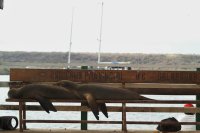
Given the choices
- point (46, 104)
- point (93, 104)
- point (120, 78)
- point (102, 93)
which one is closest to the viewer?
point (93, 104)

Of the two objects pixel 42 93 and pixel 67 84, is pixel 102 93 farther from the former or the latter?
pixel 42 93

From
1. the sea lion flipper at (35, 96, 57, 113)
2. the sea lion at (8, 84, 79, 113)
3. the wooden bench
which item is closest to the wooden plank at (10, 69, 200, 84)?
the wooden bench

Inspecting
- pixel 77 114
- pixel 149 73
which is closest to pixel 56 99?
pixel 149 73

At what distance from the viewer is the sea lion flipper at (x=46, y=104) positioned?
5.48 meters

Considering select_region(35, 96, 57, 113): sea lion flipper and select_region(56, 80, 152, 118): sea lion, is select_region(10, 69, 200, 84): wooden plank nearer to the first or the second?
select_region(56, 80, 152, 118): sea lion

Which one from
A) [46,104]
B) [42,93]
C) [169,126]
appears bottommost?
[169,126]

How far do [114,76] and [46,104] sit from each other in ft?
3.54

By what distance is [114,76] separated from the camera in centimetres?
620

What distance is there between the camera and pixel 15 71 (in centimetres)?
627

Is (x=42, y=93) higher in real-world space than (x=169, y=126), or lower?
higher

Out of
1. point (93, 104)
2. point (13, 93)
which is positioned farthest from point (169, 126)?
point (13, 93)

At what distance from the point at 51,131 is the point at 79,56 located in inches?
2064

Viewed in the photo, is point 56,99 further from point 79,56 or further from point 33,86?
point 79,56

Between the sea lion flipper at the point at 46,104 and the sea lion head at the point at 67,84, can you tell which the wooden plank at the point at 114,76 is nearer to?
the sea lion head at the point at 67,84
